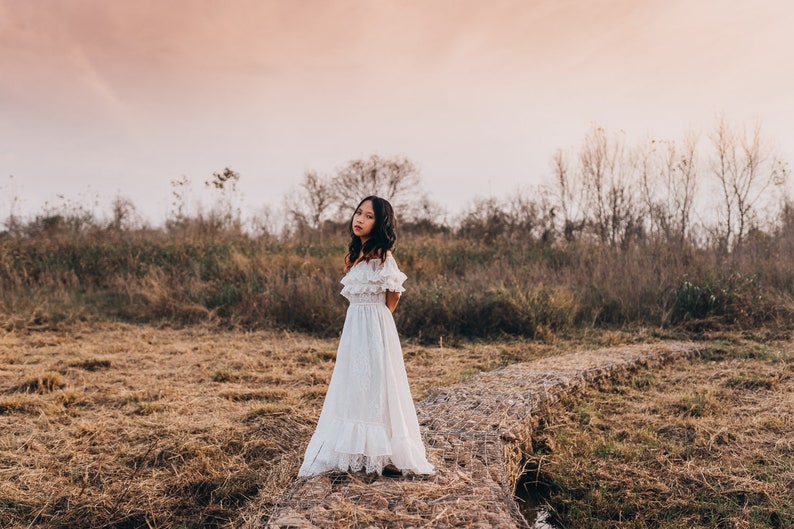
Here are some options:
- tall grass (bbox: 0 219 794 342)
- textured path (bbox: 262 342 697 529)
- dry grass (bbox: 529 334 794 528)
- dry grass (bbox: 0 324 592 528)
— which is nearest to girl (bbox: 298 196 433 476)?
textured path (bbox: 262 342 697 529)

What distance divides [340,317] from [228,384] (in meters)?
3.39

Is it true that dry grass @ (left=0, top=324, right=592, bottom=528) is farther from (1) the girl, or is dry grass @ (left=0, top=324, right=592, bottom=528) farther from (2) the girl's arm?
(2) the girl's arm

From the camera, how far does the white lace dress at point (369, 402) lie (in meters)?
3.35

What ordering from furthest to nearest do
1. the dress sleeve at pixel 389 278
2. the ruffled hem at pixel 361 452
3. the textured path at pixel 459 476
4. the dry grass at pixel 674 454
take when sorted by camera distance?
1. the dry grass at pixel 674 454
2. the dress sleeve at pixel 389 278
3. the ruffled hem at pixel 361 452
4. the textured path at pixel 459 476

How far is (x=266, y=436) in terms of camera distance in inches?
182

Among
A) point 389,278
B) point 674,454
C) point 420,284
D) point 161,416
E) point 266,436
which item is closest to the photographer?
point 389,278

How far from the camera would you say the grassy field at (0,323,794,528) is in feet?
11.8

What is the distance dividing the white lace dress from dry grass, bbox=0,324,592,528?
0.51m

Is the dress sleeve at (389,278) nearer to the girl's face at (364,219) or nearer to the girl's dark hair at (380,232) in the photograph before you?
the girl's dark hair at (380,232)

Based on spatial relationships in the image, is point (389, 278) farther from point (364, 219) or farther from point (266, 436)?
point (266, 436)

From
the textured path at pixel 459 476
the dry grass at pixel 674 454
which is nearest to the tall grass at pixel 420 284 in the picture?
the dry grass at pixel 674 454

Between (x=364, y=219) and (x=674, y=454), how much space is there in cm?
299

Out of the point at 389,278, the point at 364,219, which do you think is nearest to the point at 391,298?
the point at 389,278

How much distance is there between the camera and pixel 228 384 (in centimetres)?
631
